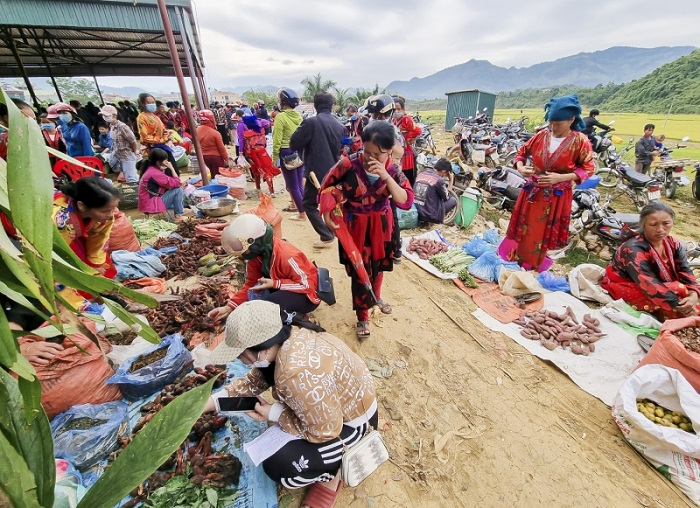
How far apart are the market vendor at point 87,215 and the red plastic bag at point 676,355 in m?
4.56

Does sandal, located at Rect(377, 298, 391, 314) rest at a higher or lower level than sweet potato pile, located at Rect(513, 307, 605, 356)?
higher

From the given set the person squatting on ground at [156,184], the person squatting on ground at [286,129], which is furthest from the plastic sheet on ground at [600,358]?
the person squatting on ground at [156,184]

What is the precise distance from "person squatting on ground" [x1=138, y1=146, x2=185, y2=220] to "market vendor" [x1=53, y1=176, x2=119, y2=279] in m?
2.46

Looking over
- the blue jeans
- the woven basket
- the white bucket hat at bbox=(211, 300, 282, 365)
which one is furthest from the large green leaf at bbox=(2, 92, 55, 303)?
the woven basket

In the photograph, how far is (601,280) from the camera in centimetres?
398

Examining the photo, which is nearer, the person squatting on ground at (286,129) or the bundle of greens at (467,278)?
the bundle of greens at (467,278)

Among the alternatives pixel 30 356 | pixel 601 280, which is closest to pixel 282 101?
pixel 30 356

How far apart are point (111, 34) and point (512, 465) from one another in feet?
48.6

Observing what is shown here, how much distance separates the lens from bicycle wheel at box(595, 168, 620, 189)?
324 inches

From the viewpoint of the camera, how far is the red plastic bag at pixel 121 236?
3.98 meters

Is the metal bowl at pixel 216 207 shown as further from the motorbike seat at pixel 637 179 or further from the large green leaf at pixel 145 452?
the motorbike seat at pixel 637 179

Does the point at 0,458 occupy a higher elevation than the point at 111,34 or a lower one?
lower

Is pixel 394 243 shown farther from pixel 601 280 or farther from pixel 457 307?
pixel 601 280

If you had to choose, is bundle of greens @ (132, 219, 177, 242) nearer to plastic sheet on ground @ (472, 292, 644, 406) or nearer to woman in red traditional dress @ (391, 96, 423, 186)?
woman in red traditional dress @ (391, 96, 423, 186)
